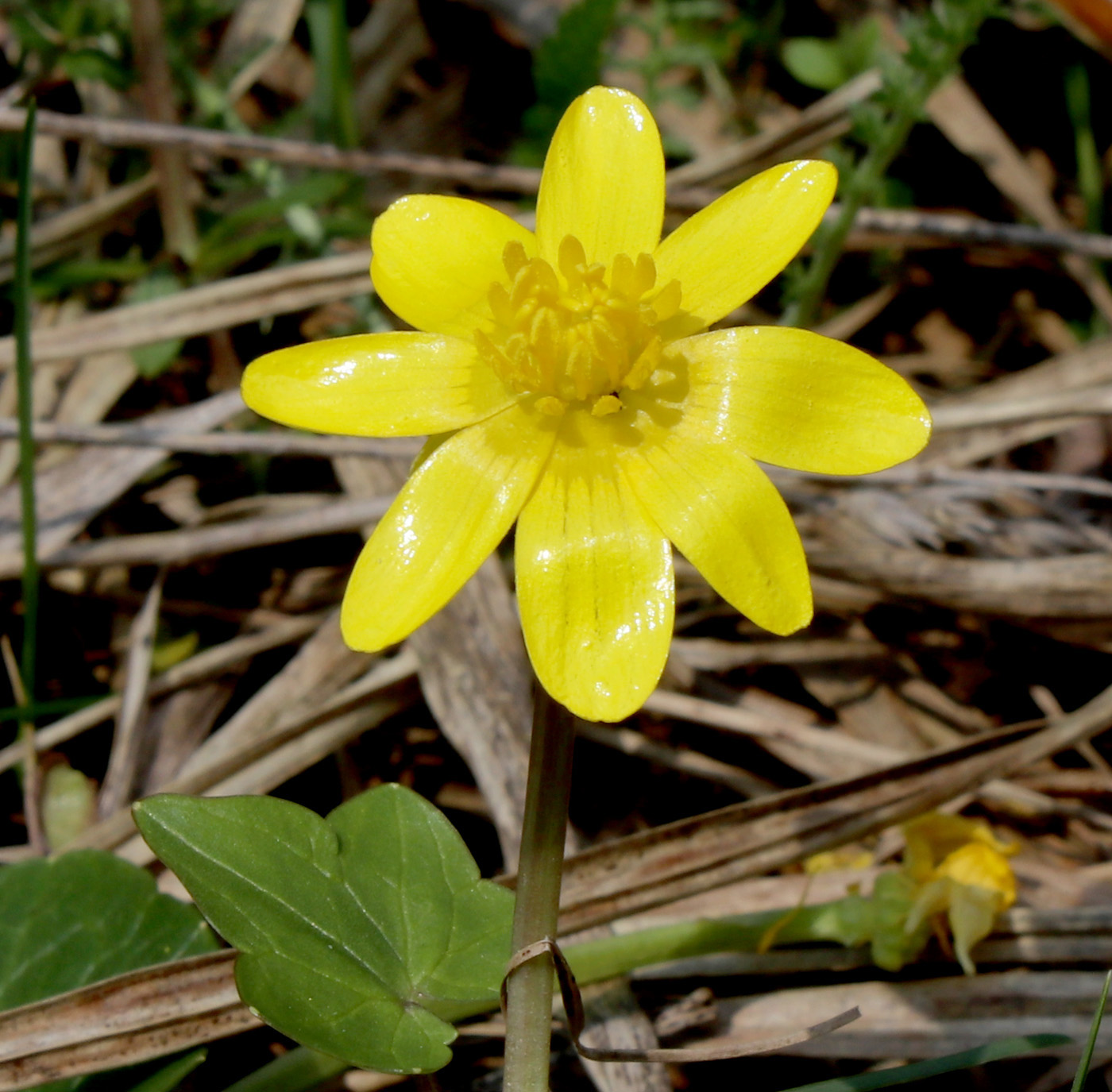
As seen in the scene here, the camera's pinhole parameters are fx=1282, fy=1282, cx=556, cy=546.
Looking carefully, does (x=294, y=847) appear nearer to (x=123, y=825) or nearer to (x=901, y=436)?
(x=123, y=825)

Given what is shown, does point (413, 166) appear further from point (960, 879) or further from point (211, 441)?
point (960, 879)

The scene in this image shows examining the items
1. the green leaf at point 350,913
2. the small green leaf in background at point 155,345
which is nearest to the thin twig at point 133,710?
Answer: the small green leaf in background at point 155,345

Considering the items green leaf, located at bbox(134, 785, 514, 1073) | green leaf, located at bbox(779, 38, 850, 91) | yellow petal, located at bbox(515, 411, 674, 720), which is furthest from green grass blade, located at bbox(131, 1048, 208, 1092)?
green leaf, located at bbox(779, 38, 850, 91)

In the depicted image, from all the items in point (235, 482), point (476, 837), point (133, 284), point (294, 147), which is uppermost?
point (294, 147)

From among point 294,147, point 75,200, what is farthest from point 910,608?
point 75,200

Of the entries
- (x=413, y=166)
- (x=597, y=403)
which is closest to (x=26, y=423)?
(x=413, y=166)
